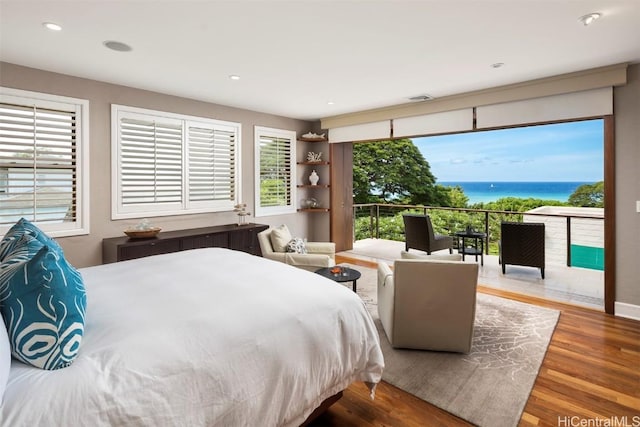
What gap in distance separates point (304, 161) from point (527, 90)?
385cm

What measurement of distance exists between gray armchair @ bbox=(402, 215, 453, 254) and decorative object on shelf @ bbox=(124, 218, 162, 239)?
13.2 feet

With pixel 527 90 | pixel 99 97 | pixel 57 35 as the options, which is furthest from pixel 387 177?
pixel 57 35

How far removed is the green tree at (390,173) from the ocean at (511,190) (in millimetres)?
1053

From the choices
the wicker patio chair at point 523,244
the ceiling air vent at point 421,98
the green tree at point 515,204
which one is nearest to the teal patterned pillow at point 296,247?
the ceiling air vent at point 421,98

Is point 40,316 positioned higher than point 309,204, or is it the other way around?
point 309,204

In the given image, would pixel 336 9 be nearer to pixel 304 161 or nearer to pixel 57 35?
pixel 57 35

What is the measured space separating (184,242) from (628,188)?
5.07 m

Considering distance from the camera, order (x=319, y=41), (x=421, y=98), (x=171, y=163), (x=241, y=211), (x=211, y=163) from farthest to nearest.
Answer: (x=241, y=211), (x=211, y=163), (x=421, y=98), (x=171, y=163), (x=319, y=41)

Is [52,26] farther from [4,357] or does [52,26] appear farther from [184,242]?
[4,357]

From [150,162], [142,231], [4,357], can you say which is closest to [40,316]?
[4,357]

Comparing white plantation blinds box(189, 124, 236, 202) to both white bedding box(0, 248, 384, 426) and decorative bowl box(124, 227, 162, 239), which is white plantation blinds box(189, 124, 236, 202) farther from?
white bedding box(0, 248, 384, 426)

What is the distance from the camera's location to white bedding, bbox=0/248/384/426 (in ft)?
3.63

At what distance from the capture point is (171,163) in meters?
4.70

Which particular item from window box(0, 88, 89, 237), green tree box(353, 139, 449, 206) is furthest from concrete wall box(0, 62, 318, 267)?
green tree box(353, 139, 449, 206)
